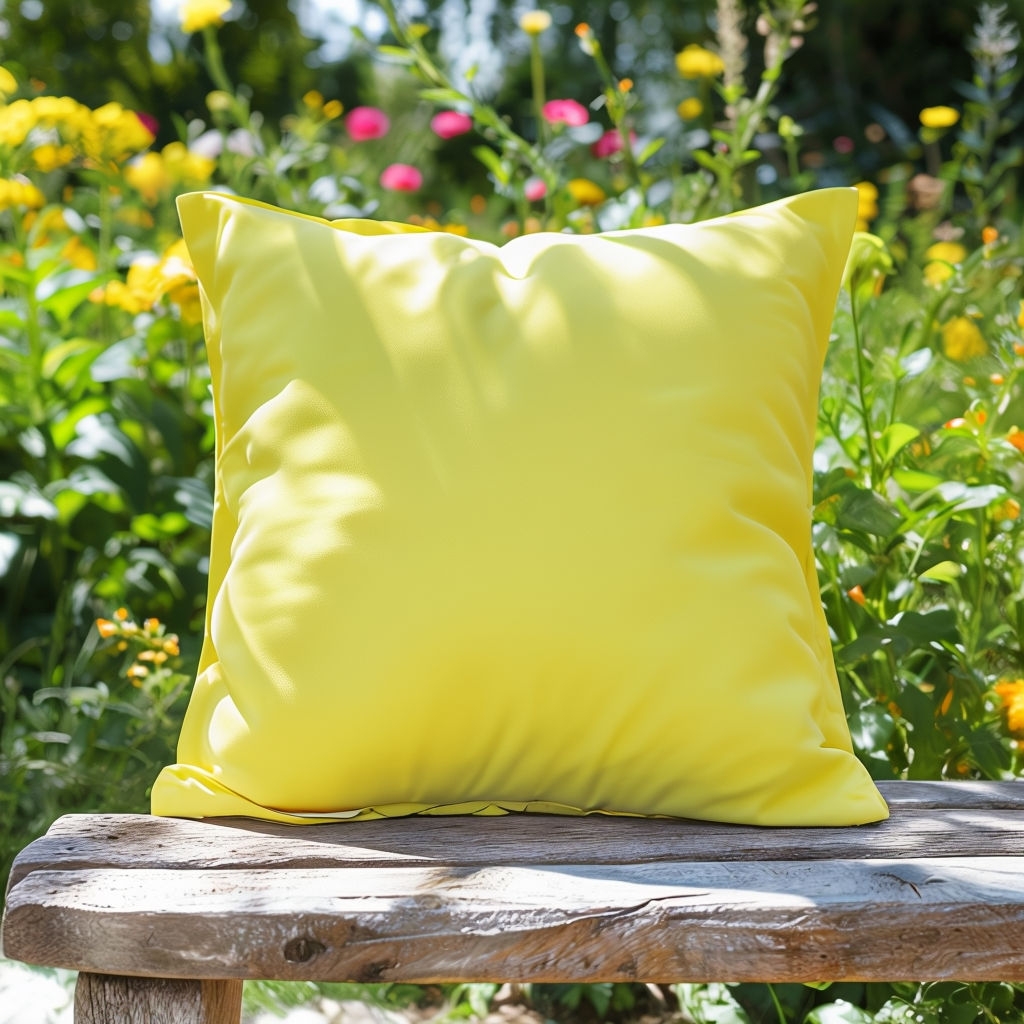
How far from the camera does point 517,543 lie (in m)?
0.85

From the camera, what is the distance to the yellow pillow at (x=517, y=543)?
0.85 m

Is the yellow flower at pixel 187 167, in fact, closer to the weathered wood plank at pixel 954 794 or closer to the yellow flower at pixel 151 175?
the yellow flower at pixel 151 175

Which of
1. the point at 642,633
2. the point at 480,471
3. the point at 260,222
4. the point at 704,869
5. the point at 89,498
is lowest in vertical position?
the point at 89,498

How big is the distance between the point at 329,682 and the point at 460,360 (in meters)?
0.28

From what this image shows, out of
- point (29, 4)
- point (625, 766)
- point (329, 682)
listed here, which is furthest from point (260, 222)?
point (29, 4)

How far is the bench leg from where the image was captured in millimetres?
763

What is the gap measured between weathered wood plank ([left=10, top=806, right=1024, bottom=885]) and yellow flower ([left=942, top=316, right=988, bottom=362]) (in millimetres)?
988

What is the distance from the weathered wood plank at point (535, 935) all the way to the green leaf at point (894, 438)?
603mm

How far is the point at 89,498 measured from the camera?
1.90 metres

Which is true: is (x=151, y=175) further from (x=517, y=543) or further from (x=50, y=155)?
(x=517, y=543)

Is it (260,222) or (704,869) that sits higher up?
(260,222)

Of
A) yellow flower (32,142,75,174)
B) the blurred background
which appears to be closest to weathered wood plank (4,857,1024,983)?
yellow flower (32,142,75,174)

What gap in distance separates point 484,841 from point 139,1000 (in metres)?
0.27

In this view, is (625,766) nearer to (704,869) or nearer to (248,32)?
(704,869)
